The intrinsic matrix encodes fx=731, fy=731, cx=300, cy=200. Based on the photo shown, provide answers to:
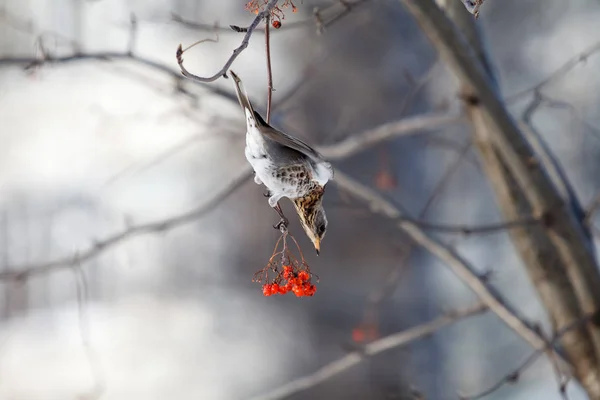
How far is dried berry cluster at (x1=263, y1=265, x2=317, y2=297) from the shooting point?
0.93 metres

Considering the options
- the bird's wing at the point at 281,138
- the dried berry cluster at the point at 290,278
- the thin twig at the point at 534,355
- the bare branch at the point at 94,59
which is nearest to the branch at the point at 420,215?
the thin twig at the point at 534,355

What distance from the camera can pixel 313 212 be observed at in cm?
102

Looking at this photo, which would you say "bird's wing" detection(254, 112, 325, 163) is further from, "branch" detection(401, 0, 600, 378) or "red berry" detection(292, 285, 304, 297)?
"branch" detection(401, 0, 600, 378)

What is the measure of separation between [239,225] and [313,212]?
3163 mm

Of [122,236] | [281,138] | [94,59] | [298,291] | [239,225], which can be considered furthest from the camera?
[239,225]

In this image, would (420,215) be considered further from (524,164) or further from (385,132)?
(524,164)

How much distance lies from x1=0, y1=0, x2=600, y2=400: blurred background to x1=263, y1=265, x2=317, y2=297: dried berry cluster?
198 centimetres

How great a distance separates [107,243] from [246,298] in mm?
2935

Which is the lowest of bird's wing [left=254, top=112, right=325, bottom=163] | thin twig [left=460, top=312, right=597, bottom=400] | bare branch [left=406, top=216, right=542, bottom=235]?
thin twig [left=460, top=312, right=597, bottom=400]

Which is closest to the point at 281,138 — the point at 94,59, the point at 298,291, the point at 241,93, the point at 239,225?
the point at 241,93

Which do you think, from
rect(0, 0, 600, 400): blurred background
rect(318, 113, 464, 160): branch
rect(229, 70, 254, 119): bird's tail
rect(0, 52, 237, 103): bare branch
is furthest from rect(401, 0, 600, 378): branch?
rect(0, 0, 600, 400): blurred background

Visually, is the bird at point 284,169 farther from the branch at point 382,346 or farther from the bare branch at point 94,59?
the branch at point 382,346

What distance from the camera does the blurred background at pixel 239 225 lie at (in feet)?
11.6

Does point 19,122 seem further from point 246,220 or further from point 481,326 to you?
point 481,326
